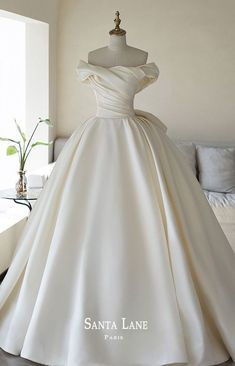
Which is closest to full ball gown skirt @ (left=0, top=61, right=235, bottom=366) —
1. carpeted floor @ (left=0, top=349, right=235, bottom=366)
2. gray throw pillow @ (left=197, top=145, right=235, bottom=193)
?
carpeted floor @ (left=0, top=349, right=235, bottom=366)

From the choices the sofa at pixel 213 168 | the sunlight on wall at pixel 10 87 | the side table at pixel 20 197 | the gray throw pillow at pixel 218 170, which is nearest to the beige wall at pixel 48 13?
the sunlight on wall at pixel 10 87

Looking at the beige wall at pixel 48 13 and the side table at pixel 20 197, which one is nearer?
the side table at pixel 20 197

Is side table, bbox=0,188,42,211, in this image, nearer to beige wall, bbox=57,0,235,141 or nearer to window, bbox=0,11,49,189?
window, bbox=0,11,49,189

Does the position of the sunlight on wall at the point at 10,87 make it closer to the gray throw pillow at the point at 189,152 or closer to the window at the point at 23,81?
the window at the point at 23,81

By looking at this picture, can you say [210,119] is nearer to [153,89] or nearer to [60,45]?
[153,89]

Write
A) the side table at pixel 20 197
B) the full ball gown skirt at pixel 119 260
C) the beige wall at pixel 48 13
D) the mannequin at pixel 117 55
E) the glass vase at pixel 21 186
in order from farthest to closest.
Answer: the beige wall at pixel 48 13
the glass vase at pixel 21 186
the side table at pixel 20 197
the mannequin at pixel 117 55
the full ball gown skirt at pixel 119 260

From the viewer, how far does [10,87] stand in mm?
4711

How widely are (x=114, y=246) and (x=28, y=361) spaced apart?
0.65 meters

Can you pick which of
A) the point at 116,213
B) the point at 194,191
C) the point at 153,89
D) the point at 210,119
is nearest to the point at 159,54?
the point at 153,89

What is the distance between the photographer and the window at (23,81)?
420 cm

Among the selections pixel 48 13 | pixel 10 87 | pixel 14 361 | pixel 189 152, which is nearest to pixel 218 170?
pixel 189 152

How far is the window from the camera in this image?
4199 mm

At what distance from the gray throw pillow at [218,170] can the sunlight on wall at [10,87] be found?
1.90 m

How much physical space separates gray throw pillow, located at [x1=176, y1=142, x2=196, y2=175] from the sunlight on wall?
5.42 ft
